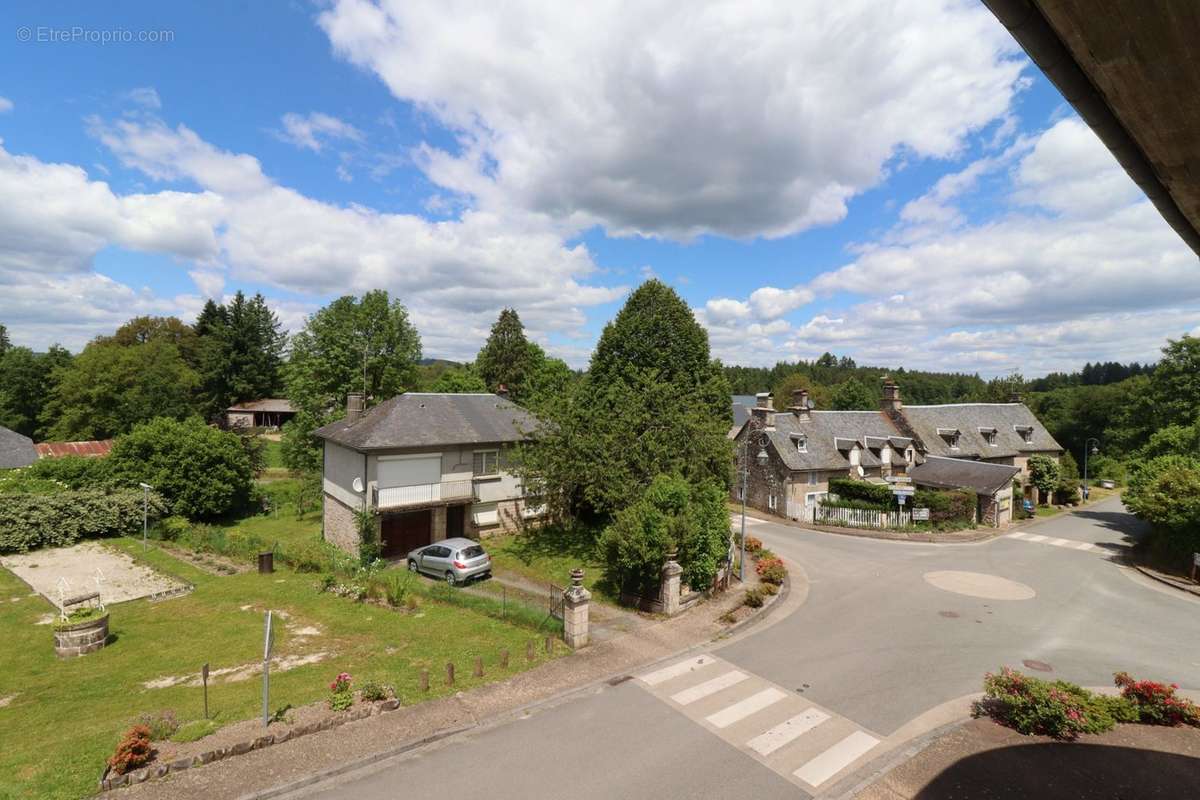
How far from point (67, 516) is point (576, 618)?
28.9 meters

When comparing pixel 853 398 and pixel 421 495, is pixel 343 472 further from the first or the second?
pixel 853 398

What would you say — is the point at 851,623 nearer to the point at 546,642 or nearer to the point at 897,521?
the point at 546,642

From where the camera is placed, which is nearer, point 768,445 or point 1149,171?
point 1149,171

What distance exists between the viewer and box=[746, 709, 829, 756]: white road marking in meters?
10.6

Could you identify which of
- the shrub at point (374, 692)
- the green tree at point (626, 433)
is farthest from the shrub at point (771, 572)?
the shrub at point (374, 692)

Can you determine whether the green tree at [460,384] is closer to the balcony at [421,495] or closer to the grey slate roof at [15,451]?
the grey slate roof at [15,451]

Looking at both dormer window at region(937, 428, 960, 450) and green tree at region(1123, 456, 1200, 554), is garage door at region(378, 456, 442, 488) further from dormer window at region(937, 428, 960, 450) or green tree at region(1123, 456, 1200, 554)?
dormer window at region(937, 428, 960, 450)

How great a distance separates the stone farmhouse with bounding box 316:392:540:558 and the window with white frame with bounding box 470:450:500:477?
0.05 metres

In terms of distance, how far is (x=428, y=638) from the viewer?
15891 mm

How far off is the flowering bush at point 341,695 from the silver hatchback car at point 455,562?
32.1 ft

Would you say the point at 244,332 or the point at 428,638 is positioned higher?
the point at 244,332

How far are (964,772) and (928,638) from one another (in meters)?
6.97

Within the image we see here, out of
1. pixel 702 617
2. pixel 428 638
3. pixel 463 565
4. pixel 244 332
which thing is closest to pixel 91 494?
pixel 463 565

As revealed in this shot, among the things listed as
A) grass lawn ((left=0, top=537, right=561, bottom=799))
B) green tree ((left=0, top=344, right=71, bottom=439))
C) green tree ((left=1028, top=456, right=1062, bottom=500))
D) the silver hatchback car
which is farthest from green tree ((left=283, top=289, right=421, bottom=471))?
green tree ((left=1028, top=456, right=1062, bottom=500))
